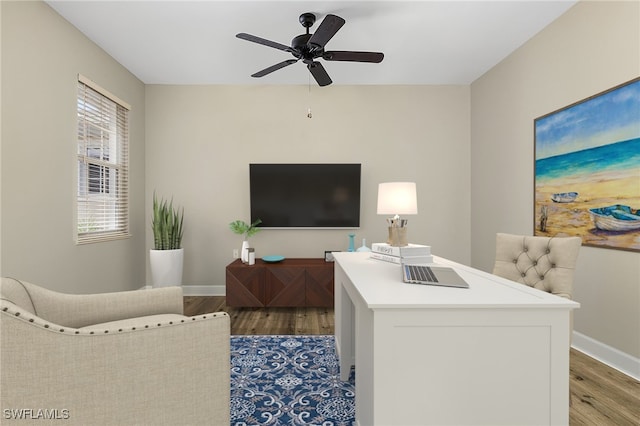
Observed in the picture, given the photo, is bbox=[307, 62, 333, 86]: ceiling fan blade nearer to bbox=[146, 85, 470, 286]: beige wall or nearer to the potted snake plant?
bbox=[146, 85, 470, 286]: beige wall

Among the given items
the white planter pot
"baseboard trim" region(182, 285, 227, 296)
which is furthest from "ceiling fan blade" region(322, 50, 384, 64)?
"baseboard trim" region(182, 285, 227, 296)

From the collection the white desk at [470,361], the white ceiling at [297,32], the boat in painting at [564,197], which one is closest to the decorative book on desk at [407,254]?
the white desk at [470,361]

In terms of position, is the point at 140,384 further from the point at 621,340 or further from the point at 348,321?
the point at 621,340

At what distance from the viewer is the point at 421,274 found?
1453mm

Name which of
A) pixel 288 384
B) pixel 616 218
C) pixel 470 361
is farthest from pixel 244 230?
pixel 616 218

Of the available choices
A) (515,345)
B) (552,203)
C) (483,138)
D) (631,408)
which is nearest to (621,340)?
(631,408)

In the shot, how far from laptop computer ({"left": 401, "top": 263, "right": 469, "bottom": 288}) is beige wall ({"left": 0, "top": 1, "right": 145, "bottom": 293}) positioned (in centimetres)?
266

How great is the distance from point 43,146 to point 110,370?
2.33m

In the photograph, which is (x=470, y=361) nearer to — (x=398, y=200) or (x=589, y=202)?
(x=398, y=200)

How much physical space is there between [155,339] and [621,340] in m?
2.85

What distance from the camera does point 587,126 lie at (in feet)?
7.84

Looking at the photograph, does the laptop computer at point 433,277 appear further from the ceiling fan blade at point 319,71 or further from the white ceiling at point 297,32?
the white ceiling at point 297,32

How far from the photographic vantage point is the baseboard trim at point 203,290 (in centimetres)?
412

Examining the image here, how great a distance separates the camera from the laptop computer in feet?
4.28
